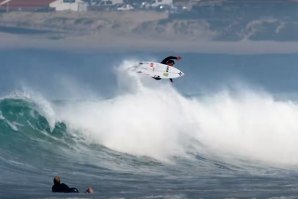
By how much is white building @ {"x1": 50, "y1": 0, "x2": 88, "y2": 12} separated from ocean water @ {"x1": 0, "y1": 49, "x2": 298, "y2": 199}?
50.2 meters

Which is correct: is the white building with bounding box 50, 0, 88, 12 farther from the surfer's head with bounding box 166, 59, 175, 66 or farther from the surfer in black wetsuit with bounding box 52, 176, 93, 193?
the surfer in black wetsuit with bounding box 52, 176, 93, 193

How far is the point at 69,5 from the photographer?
11612cm

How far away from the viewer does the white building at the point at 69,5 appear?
115 m

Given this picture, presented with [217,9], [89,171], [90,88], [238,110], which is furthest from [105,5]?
[89,171]

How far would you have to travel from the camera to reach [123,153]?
4362cm

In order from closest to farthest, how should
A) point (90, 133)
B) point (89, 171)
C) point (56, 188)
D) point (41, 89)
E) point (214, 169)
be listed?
point (56, 188)
point (89, 171)
point (214, 169)
point (90, 133)
point (41, 89)

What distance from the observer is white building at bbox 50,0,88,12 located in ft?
A: 379

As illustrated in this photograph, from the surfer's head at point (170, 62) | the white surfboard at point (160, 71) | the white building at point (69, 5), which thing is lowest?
the white surfboard at point (160, 71)

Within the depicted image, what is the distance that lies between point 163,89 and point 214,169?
12338 mm

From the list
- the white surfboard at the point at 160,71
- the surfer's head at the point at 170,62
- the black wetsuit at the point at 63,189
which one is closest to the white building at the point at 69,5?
the white surfboard at the point at 160,71

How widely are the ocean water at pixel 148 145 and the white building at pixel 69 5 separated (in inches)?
1976

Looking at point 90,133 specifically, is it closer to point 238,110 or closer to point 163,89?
point 163,89

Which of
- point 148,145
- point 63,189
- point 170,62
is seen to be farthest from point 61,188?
point 170,62

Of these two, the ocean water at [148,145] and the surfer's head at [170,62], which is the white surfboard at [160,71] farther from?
the ocean water at [148,145]
